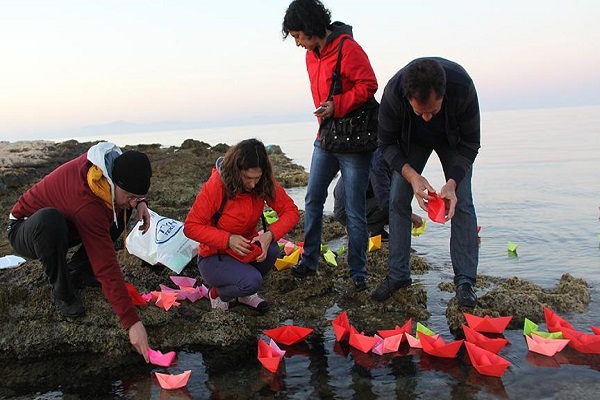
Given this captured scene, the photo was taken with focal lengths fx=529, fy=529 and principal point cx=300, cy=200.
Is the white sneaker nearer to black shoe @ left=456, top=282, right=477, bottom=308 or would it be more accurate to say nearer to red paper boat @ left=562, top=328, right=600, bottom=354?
black shoe @ left=456, top=282, right=477, bottom=308

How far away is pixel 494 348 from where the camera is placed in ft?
11.2

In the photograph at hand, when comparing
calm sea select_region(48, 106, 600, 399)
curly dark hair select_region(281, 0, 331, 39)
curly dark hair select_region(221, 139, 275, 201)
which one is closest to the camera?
calm sea select_region(48, 106, 600, 399)

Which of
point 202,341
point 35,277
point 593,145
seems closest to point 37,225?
point 35,277

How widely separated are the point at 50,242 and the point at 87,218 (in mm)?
350

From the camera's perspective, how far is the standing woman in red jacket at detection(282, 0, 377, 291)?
4422mm

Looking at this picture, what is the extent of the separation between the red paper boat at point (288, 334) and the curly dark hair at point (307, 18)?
7.91 feet

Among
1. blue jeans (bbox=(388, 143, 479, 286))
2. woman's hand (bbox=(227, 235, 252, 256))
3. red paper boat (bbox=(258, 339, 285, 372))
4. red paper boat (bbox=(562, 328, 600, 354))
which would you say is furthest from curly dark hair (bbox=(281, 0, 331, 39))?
red paper boat (bbox=(562, 328, 600, 354))

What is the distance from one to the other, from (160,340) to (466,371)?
6.97 feet

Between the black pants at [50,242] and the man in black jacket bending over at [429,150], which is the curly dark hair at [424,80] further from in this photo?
the black pants at [50,242]

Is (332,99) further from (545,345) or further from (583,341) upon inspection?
(583,341)

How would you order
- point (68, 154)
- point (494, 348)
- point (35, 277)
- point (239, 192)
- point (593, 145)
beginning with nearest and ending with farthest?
point (494, 348), point (239, 192), point (35, 277), point (68, 154), point (593, 145)

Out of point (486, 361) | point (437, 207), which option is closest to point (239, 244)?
point (437, 207)

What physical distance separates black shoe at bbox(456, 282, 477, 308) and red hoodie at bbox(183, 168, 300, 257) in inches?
56.4

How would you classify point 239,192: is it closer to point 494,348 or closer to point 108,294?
point 108,294
